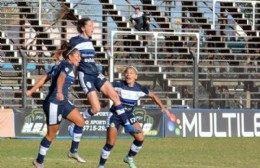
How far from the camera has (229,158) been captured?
22000 mm

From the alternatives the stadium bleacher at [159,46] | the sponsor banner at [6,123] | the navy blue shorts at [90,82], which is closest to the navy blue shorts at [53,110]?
the navy blue shorts at [90,82]

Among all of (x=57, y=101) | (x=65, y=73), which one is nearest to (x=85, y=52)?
(x=65, y=73)

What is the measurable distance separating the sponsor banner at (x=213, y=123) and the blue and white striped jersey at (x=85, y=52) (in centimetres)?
1255

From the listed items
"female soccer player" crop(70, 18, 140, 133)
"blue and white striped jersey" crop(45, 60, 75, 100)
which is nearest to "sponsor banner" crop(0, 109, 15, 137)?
"female soccer player" crop(70, 18, 140, 133)

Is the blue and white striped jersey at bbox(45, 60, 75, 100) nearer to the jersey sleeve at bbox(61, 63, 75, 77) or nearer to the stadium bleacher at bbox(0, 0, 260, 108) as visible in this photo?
the jersey sleeve at bbox(61, 63, 75, 77)

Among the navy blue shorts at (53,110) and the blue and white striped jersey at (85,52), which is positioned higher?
the blue and white striped jersey at (85,52)

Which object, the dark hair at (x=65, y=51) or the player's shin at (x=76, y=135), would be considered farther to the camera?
the player's shin at (x=76, y=135)

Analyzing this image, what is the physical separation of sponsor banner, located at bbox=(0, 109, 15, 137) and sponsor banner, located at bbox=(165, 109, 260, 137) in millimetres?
5316

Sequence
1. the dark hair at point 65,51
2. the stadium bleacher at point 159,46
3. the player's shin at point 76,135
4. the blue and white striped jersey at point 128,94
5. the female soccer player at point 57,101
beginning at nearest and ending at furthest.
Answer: the female soccer player at point 57,101, the dark hair at point 65,51, the player's shin at point 76,135, the blue and white striped jersey at point 128,94, the stadium bleacher at point 159,46

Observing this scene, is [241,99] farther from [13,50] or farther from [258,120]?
[13,50]

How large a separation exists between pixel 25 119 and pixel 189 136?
18.8 feet

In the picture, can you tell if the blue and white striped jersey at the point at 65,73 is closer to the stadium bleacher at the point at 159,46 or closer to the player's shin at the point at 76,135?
the player's shin at the point at 76,135

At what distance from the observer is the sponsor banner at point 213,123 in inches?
1264

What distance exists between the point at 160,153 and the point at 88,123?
24.8 ft
